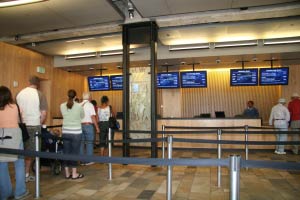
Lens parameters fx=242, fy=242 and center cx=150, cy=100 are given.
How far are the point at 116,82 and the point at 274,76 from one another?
19.2 feet

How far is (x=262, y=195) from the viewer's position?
11.6ft

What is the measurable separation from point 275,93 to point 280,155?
4.51 meters

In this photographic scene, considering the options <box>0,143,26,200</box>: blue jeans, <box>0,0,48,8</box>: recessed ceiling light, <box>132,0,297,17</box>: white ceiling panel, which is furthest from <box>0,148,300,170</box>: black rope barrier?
<box>132,0,297,17</box>: white ceiling panel

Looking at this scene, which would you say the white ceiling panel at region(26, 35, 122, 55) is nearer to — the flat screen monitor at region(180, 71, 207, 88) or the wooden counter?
the flat screen monitor at region(180, 71, 207, 88)

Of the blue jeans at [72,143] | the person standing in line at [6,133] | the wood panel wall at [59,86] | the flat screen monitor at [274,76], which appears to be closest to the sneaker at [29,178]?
the blue jeans at [72,143]

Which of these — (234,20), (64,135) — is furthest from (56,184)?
(234,20)

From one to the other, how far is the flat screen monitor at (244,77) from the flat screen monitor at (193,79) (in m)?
1.01

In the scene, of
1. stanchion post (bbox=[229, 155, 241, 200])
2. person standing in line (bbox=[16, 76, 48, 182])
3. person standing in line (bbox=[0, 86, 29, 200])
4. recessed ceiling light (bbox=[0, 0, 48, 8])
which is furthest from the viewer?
recessed ceiling light (bbox=[0, 0, 48, 8])

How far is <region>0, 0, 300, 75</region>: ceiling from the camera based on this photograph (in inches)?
187

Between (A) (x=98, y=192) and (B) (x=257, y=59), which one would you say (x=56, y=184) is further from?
(B) (x=257, y=59)

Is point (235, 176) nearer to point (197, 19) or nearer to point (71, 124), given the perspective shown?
point (71, 124)

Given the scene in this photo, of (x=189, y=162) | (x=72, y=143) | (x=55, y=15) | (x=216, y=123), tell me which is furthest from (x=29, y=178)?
(x=216, y=123)

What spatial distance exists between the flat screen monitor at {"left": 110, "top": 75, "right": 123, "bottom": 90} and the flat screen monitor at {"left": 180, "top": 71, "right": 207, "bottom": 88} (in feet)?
8.20

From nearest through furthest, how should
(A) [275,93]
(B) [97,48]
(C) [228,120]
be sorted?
(C) [228,120] → (B) [97,48] → (A) [275,93]
